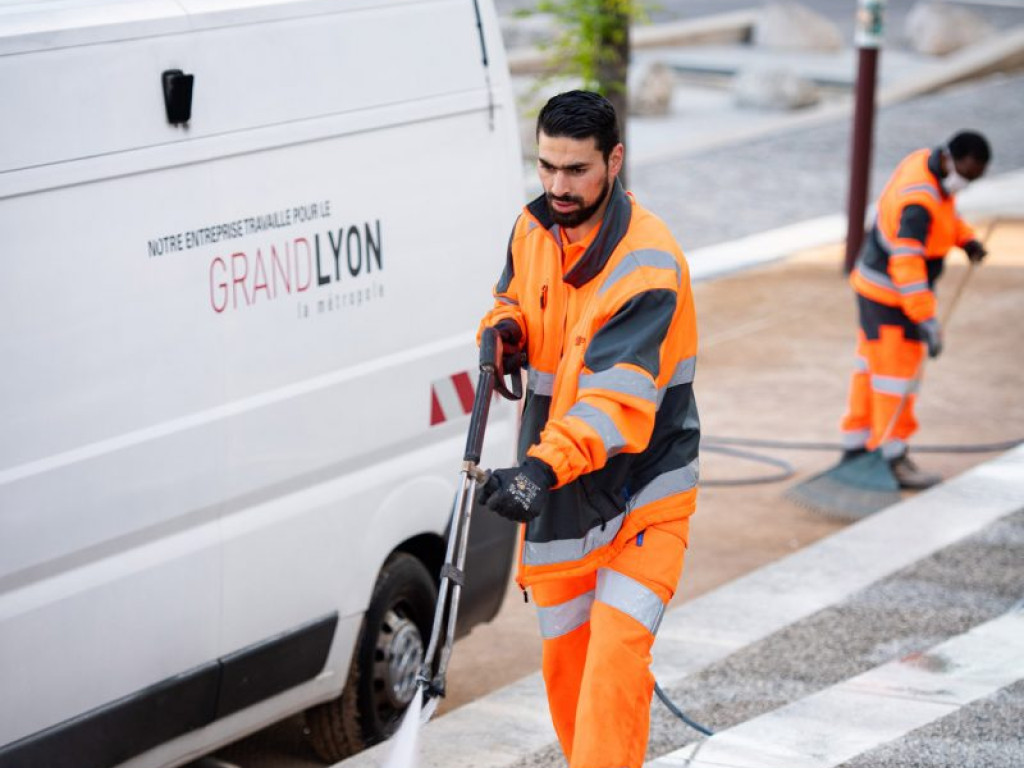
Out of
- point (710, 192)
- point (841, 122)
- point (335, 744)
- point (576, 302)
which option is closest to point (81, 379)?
point (576, 302)

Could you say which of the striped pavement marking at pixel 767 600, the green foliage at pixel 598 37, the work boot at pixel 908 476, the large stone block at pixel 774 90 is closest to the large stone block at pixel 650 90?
the large stone block at pixel 774 90

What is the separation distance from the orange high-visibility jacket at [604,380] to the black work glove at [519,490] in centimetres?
4

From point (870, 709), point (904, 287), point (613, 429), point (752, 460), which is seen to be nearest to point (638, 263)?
point (613, 429)

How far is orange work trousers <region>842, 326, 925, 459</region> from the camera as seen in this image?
29.8 ft

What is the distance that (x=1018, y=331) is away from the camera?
40.1 ft

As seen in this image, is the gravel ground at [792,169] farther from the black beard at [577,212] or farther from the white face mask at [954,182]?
the black beard at [577,212]

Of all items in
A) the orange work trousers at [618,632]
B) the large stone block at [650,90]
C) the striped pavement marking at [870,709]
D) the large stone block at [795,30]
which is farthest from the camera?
the large stone block at [795,30]

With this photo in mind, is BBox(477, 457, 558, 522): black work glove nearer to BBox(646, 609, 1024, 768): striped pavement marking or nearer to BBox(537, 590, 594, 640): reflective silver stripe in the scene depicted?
BBox(537, 590, 594, 640): reflective silver stripe

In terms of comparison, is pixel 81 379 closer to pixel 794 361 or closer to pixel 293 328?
pixel 293 328

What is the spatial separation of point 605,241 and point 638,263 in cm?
10

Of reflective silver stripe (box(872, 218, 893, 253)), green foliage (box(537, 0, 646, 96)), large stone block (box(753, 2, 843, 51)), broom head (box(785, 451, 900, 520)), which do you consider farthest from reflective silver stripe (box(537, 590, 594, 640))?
large stone block (box(753, 2, 843, 51))

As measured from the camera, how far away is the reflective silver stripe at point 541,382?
4.40 m

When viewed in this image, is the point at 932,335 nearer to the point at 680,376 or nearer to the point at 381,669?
the point at 381,669

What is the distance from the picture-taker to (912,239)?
8766 millimetres
